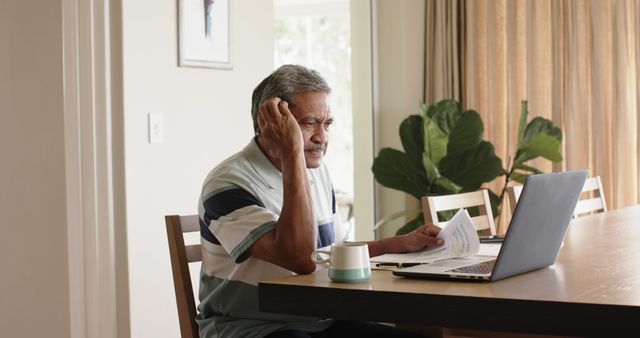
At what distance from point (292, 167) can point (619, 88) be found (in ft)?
10.4

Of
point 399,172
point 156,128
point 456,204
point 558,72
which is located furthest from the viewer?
point 558,72

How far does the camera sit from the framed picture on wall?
3.51 metres

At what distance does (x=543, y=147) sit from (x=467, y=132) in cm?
38

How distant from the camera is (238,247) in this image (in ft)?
6.46

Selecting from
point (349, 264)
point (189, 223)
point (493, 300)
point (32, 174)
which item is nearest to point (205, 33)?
point (32, 174)

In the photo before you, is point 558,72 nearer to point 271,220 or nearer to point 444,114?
point 444,114

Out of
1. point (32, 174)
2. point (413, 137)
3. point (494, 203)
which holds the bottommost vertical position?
point (494, 203)

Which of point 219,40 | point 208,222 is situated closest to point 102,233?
point 219,40

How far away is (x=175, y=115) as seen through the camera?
3.49 metres

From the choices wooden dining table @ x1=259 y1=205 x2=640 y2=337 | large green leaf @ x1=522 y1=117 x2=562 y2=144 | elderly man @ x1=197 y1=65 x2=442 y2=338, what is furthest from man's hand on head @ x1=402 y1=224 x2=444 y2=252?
large green leaf @ x1=522 y1=117 x2=562 y2=144

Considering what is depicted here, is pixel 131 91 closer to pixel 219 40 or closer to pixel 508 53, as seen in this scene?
pixel 219 40

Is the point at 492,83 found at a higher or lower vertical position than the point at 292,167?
higher

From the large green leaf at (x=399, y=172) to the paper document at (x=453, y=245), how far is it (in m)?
2.68

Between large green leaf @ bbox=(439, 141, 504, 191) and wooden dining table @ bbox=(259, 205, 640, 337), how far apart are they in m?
2.67
